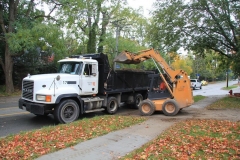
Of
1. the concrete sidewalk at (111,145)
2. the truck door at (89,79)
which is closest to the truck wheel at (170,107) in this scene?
the concrete sidewalk at (111,145)

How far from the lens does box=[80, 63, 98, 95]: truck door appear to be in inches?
387

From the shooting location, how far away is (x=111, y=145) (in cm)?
574

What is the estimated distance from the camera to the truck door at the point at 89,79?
9.84m

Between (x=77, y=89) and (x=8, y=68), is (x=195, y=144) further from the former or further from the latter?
(x=8, y=68)

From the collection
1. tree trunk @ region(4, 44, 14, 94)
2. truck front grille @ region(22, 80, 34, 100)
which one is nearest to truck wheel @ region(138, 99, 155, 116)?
truck front grille @ region(22, 80, 34, 100)

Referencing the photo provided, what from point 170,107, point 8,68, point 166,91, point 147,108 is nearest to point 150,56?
point 166,91

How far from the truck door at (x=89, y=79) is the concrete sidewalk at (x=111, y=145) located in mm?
3257

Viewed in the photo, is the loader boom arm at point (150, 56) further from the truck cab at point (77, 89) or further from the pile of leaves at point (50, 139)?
the pile of leaves at point (50, 139)

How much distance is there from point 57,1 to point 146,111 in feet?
47.1

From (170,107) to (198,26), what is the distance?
9191mm

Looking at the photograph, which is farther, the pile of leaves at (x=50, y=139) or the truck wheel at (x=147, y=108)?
the truck wheel at (x=147, y=108)

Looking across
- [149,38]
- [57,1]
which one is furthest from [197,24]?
[57,1]

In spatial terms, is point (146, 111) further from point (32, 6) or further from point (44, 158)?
point (32, 6)

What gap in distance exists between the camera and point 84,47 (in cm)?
3011
